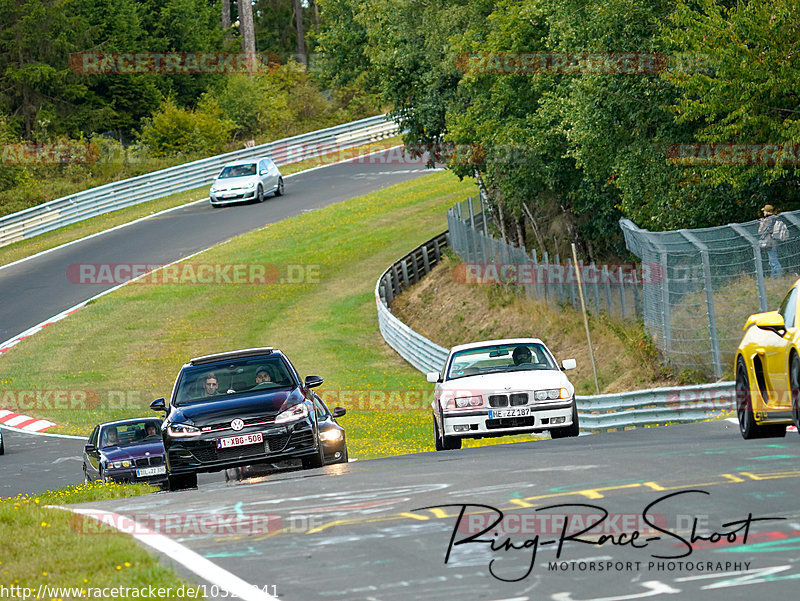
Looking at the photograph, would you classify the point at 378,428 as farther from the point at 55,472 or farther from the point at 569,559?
the point at 569,559

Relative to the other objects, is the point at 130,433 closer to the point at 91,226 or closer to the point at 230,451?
the point at 230,451

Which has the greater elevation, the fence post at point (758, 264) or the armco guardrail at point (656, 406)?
the fence post at point (758, 264)

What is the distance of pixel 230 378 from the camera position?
1566 cm

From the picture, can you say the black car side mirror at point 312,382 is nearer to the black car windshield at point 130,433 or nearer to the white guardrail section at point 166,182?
the black car windshield at point 130,433

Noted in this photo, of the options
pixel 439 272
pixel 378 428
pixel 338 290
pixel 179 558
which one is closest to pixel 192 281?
pixel 338 290

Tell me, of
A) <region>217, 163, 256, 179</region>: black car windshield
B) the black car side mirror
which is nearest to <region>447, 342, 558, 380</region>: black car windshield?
→ the black car side mirror

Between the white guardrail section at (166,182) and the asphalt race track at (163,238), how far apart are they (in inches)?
92.9

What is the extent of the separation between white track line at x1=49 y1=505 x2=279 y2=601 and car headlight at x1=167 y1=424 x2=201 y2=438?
339 centimetres

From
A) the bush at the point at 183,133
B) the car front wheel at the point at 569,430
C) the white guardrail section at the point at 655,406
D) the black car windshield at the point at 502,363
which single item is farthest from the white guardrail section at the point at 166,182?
the car front wheel at the point at 569,430

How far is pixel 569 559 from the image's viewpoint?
24.8 ft

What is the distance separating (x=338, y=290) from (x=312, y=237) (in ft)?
18.5

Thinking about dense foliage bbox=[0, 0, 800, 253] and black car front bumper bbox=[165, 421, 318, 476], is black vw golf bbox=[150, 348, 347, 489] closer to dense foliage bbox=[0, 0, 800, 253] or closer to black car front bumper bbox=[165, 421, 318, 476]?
black car front bumper bbox=[165, 421, 318, 476]

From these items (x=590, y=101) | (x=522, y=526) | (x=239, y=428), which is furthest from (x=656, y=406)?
(x=522, y=526)

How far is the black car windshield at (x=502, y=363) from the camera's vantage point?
17172mm
